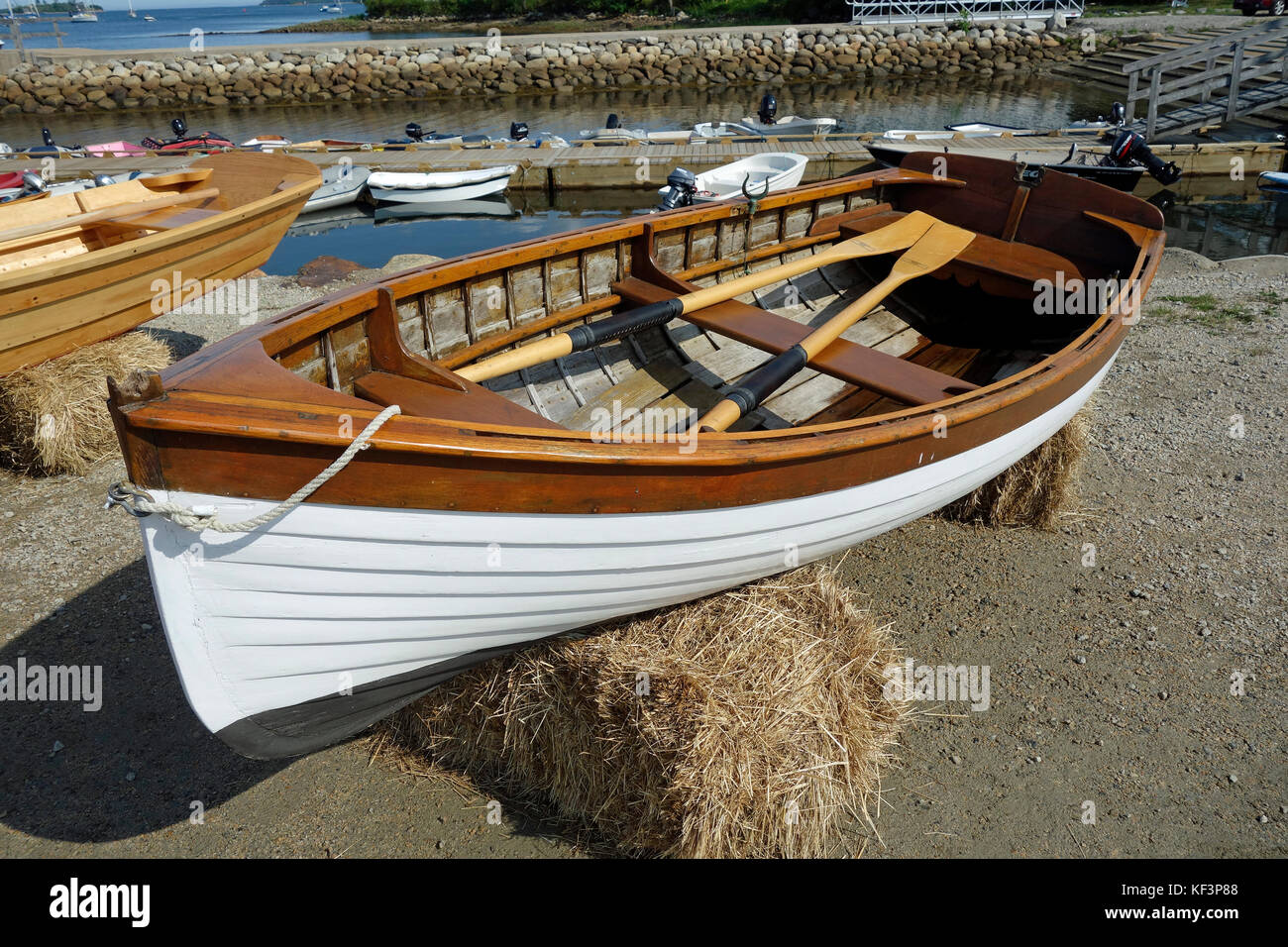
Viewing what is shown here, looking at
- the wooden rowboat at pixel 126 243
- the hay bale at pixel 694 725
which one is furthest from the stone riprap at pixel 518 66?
the hay bale at pixel 694 725

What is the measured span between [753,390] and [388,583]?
6.61 ft

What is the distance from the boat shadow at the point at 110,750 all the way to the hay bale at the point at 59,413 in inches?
82.8

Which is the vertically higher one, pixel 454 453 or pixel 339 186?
pixel 339 186

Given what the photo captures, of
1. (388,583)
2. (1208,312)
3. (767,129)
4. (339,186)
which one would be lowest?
(1208,312)

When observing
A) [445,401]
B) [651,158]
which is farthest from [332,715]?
[651,158]

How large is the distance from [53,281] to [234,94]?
32110 mm

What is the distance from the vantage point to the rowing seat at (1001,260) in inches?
247

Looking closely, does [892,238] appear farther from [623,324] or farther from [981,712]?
[981,712]

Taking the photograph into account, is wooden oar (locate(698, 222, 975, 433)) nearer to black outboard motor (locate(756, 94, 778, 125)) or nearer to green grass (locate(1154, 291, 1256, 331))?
green grass (locate(1154, 291, 1256, 331))

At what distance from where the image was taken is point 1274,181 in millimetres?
15266

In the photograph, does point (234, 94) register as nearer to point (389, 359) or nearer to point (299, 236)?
point (299, 236)

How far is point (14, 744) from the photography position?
4.04 m

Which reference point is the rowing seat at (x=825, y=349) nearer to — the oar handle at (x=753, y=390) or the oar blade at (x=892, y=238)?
the oar handle at (x=753, y=390)

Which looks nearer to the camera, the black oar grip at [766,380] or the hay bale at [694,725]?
the hay bale at [694,725]
